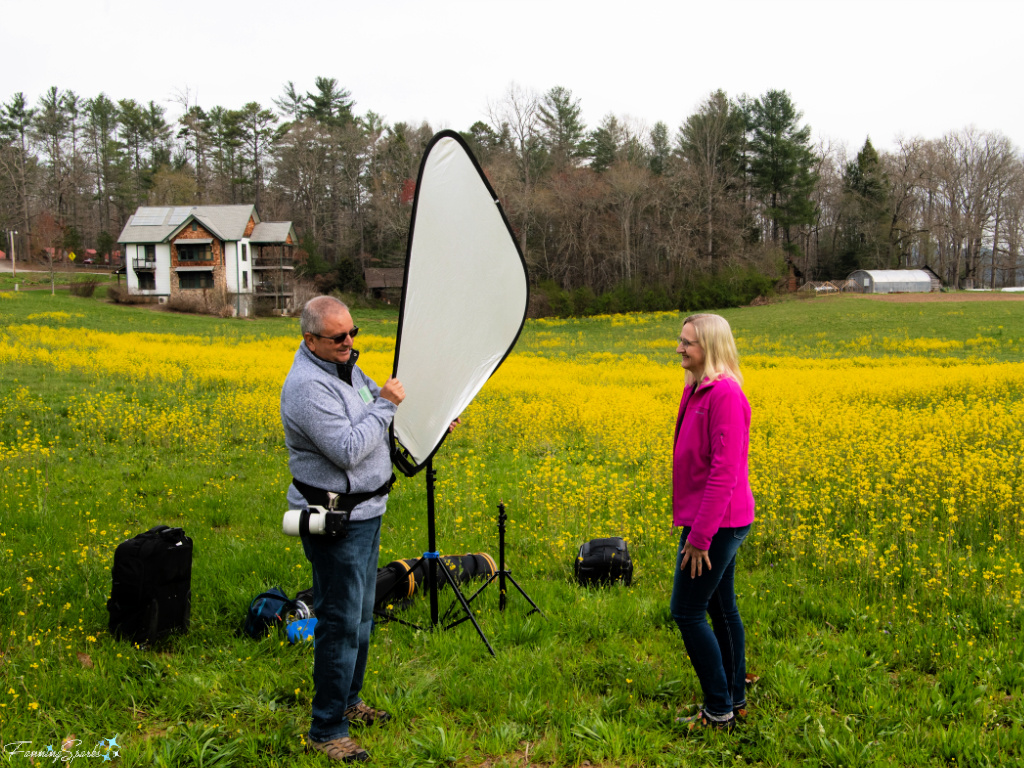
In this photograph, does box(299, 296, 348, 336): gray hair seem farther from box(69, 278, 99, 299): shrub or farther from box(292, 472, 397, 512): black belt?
box(69, 278, 99, 299): shrub

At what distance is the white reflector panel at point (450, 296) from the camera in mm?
3434

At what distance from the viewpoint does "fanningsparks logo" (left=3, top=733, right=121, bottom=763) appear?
300 cm

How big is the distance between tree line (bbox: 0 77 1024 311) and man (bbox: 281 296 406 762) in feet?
156

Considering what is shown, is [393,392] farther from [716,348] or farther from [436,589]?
[436,589]

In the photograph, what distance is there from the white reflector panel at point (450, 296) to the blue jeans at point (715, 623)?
144 centimetres

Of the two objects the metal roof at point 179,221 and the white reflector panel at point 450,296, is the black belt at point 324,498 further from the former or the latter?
the metal roof at point 179,221

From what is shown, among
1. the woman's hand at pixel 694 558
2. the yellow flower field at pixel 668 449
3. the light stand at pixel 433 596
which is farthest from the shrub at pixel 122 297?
the woman's hand at pixel 694 558

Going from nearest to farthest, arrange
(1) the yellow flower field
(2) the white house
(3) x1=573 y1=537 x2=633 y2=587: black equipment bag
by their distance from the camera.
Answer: (3) x1=573 y1=537 x2=633 y2=587: black equipment bag < (1) the yellow flower field < (2) the white house

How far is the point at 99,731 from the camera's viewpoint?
3.28 m

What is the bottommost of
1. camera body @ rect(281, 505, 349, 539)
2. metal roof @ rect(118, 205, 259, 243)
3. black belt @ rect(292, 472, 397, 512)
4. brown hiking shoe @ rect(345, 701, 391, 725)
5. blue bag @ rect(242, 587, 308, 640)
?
brown hiking shoe @ rect(345, 701, 391, 725)

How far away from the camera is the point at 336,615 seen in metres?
3.04

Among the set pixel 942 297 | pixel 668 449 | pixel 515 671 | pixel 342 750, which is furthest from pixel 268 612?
pixel 942 297

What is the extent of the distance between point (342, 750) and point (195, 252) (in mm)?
56717

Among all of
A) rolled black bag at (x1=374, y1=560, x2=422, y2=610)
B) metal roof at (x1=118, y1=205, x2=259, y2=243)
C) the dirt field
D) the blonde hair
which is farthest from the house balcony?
the blonde hair
